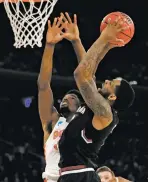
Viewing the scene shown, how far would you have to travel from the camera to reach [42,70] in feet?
12.9

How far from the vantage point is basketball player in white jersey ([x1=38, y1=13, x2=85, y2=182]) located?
12.0 feet

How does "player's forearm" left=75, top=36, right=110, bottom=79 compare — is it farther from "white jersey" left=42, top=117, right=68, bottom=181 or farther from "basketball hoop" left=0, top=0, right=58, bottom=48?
"basketball hoop" left=0, top=0, right=58, bottom=48

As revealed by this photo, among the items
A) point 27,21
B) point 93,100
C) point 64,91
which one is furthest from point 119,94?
point 64,91

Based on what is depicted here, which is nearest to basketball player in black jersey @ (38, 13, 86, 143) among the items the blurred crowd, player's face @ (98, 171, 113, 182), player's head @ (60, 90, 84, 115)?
player's head @ (60, 90, 84, 115)

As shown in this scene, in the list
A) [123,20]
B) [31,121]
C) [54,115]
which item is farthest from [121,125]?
[123,20]

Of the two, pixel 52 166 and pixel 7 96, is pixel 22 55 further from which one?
pixel 52 166

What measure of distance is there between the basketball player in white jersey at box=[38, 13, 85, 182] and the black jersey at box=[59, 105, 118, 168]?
245mm

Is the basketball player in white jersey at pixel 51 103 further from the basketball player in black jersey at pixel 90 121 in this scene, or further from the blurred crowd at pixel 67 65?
the blurred crowd at pixel 67 65

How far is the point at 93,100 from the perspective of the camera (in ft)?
10.5

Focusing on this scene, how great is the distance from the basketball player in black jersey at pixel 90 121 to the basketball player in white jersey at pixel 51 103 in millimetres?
273

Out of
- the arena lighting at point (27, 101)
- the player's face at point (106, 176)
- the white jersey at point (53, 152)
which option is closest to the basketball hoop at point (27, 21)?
the white jersey at point (53, 152)

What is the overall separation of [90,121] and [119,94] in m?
0.24

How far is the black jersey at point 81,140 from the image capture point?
330 cm

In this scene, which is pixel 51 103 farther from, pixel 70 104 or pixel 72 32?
pixel 72 32
